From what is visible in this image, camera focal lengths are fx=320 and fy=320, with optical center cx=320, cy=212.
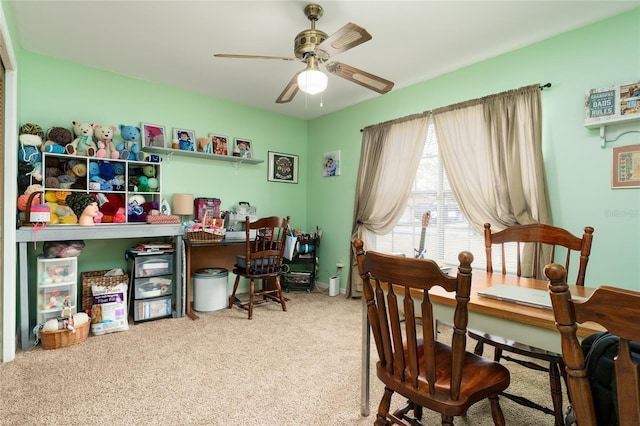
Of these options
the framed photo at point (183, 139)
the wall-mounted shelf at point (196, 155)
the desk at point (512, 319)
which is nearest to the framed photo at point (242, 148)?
the wall-mounted shelf at point (196, 155)

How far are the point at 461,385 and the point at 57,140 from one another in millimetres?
3545

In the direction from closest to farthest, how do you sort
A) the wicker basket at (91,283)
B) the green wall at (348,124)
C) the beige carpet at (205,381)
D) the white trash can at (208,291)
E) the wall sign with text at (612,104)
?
the beige carpet at (205,381) → the wall sign with text at (612,104) → the green wall at (348,124) → the wicker basket at (91,283) → the white trash can at (208,291)

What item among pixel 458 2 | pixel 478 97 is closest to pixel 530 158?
pixel 478 97

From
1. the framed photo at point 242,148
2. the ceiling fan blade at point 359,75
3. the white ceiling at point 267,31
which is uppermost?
the white ceiling at point 267,31

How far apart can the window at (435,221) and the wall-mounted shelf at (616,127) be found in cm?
115

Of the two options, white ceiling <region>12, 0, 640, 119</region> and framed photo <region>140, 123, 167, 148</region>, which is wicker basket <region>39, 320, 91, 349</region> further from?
white ceiling <region>12, 0, 640, 119</region>

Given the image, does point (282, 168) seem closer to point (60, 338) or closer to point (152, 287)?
point (152, 287)

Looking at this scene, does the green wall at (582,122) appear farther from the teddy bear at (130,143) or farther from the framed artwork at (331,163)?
the teddy bear at (130,143)

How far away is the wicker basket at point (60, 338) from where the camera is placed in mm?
2387

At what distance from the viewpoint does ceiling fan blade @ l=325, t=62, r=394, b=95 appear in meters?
2.09

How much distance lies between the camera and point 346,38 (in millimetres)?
1795

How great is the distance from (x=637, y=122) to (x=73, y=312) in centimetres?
437

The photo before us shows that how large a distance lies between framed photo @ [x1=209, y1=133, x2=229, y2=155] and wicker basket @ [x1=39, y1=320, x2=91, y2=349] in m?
2.24

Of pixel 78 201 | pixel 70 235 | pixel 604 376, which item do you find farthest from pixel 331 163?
pixel 604 376
